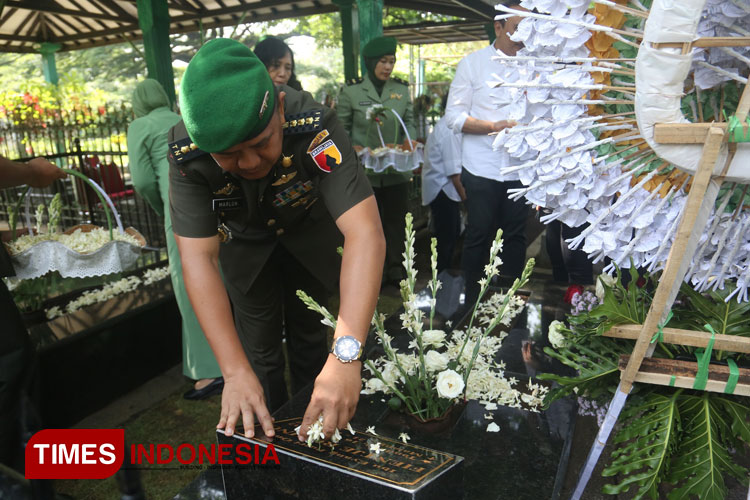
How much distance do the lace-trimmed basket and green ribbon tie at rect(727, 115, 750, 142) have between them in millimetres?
2515

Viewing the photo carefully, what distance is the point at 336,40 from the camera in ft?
70.7

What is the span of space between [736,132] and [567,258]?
2.58 metres

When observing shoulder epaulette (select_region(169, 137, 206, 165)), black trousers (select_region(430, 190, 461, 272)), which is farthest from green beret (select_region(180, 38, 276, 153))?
black trousers (select_region(430, 190, 461, 272))

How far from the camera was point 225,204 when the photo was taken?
1800 mm

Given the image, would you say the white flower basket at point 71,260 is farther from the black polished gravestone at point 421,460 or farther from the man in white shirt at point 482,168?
the man in white shirt at point 482,168

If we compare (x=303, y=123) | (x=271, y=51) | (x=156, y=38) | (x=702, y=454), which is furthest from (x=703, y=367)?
(x=156, y=38)

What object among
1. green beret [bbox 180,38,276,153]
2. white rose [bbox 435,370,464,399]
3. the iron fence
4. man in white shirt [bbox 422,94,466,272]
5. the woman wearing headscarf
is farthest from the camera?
the iron fence

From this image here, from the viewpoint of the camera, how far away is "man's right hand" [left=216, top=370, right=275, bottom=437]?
4.41 feet

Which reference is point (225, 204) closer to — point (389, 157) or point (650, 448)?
point (650, 448)

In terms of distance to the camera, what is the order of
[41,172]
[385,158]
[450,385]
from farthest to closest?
[385,158] < [41,172] < [450,385]

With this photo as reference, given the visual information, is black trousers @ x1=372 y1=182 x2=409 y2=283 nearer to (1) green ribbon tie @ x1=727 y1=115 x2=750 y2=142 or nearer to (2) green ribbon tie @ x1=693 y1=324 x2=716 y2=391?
(2) green ribbon tie @ x1=693 y1=324 x2=716 y2=391

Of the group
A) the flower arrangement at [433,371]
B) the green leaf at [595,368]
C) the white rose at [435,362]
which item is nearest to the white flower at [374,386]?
the flower arrangement at [433,371]

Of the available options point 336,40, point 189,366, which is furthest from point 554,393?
point 336,40

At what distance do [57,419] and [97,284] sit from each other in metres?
1.04
